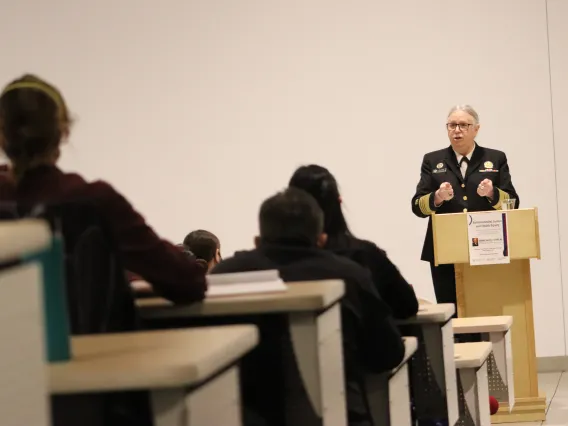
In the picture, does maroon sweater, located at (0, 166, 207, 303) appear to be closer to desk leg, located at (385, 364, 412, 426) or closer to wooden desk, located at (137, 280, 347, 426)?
wooden desk, located at (137, 280, 347, 426)

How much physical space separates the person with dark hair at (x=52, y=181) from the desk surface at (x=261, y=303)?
0.04 meters

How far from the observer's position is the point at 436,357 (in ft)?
12.2

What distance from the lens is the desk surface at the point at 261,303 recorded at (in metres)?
1.93

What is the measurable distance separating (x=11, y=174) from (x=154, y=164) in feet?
20.3

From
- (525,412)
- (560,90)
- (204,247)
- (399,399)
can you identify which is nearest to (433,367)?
(399,399)

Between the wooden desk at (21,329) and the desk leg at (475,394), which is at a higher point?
the wooden desk at (21,329)

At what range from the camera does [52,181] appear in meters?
2.02

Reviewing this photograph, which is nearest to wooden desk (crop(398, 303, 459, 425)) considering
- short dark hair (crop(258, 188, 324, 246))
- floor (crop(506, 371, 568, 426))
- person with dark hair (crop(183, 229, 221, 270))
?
short dark hair (crop(258, 188, 324, 246))

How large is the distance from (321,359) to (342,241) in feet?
4.56

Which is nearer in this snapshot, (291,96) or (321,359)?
(321,359)

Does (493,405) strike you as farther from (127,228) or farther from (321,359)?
(127,228)

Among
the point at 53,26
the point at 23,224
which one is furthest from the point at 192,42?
the point at 23,224

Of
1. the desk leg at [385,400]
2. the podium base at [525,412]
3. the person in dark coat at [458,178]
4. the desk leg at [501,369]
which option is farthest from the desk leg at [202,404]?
the person in dark coat at [458,178]

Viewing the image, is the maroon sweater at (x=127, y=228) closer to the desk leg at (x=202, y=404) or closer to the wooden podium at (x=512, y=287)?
the desk leg at (x=202, y=404)
